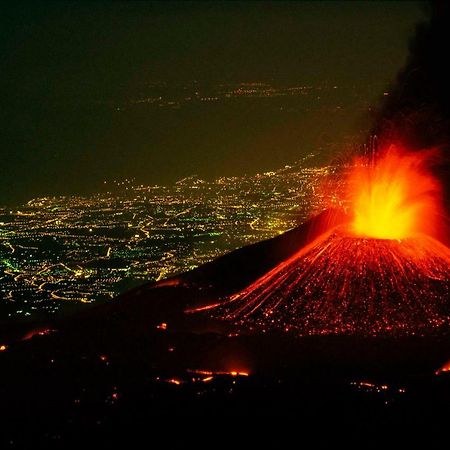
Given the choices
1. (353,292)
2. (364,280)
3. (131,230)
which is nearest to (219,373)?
(353,292)

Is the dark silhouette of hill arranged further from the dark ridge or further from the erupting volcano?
the dark ridge

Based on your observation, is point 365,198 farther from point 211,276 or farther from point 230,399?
point 230,399

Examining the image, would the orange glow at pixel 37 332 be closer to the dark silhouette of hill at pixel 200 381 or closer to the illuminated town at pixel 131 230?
the dark silhouette of hill at pixel 200 381

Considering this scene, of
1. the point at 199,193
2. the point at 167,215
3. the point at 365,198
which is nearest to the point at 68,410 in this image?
the point at 365,198

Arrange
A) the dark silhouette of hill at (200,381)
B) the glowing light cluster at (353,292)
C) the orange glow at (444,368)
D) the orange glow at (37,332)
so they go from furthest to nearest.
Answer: the orange glow at (37,332) < the glowing light cluster at (353,292) < the orange glow at (444,368) < the dark silhouette of hill at (200,381)

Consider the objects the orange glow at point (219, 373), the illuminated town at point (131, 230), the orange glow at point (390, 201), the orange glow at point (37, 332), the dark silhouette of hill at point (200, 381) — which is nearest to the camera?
the dark silhouette of hill at point (200, 381)

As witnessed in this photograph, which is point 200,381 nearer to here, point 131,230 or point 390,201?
point 390,201

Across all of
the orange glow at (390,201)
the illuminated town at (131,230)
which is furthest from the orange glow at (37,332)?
the illuminated town at (131,230)
